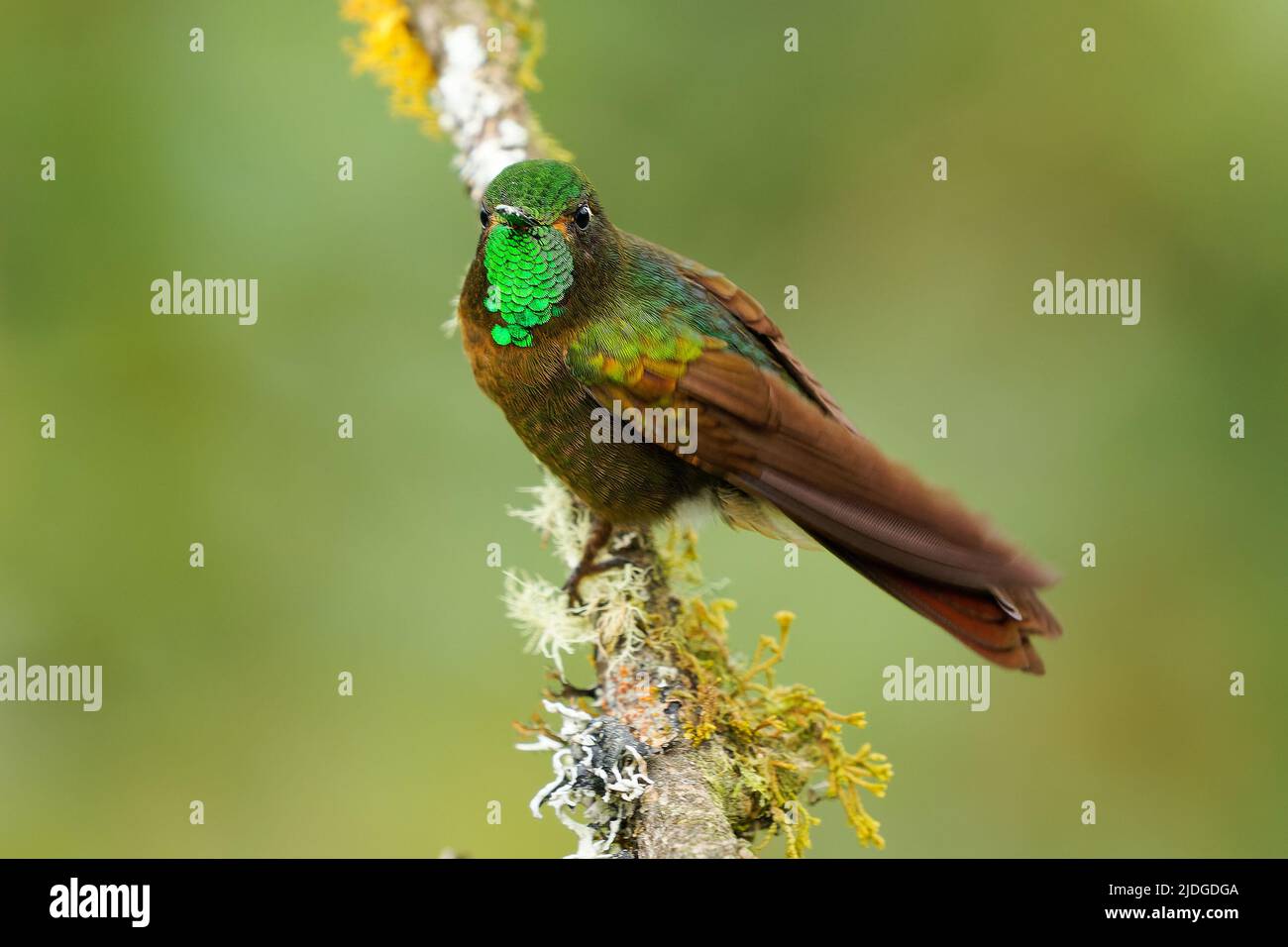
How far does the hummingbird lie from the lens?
286cm

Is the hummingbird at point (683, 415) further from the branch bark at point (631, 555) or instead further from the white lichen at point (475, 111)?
the white lichen at point (475, 111)

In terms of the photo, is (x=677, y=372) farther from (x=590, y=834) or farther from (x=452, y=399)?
(x=452, y=399)

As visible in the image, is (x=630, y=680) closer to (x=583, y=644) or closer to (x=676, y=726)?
(x=676, y=726)

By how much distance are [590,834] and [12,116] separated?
4.21m

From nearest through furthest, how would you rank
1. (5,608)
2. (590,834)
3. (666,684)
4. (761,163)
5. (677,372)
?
(590,834) < (666,684) < (677,372) < (5,608) < (761,163)

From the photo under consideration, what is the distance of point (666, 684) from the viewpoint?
2801 mm

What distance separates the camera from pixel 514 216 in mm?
2941

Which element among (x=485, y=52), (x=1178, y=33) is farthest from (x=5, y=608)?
(x=1178, y=33)

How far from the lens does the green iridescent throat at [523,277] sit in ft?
9.95

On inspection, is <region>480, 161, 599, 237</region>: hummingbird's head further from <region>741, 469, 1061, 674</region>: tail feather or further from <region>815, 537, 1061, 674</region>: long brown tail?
<region>815, 537, 1061, 674</region>: long brown tail

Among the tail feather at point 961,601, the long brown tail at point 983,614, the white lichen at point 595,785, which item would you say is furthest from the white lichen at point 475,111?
the white lichen at point 595,785

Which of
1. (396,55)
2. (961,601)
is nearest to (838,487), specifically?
(961,601)

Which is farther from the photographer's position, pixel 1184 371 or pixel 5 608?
pixel 1184 371

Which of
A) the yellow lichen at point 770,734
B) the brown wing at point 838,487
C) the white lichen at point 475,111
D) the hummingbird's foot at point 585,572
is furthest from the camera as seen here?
the white lichen at point 475,111
